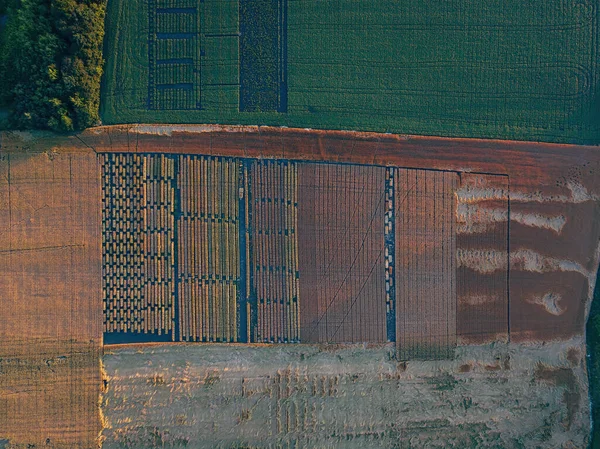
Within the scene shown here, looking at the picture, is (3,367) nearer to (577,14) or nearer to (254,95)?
(254,95)

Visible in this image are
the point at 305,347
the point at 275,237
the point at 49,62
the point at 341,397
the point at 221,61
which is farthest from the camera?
the point at 221,61

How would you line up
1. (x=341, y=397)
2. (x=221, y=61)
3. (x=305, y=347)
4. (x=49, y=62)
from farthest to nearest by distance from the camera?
(x=221, y=61) < (x=305, y=347) < (x=341, y=397) < (x=49, y=62)

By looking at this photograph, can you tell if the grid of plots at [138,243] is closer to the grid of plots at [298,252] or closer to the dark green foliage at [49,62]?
the grid of plots at [298,252]

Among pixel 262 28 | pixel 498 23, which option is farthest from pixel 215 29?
pixel 498 23

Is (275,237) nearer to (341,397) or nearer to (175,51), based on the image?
(341,397)

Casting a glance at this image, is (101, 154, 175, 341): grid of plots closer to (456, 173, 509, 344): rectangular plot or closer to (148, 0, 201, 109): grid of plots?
(148, 0, 201, 109): grid of plots

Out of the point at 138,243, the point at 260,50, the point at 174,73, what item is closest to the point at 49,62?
the point at 174,73

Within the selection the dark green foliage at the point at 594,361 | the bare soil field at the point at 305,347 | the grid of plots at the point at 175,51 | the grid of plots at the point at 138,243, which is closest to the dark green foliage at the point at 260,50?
the bare soil field at the point at 305,347
